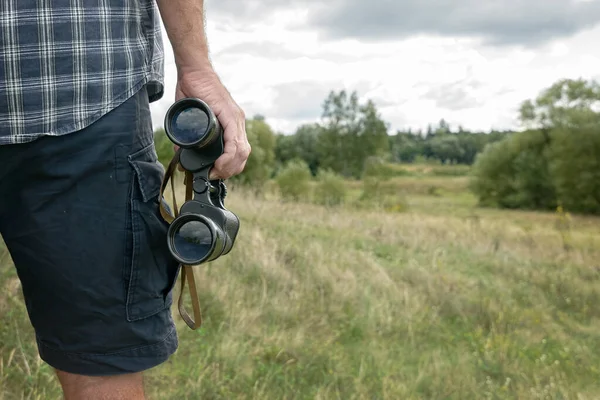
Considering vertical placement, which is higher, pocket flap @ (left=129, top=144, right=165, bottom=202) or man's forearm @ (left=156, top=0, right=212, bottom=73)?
man's forearm @ (left=156, top=0, right=212, bottom=73)

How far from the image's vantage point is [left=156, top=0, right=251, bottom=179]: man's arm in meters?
1.56

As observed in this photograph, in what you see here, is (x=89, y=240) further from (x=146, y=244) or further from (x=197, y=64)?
(x=197, y=64)

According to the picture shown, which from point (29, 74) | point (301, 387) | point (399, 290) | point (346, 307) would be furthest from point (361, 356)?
point (29, 74)

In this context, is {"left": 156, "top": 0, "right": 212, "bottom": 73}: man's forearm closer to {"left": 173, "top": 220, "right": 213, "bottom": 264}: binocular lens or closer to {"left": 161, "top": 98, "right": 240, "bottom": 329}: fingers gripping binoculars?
{"left": 161, "top": 98, "right": 240, "bottom": 329}: fingers gripping binoculars

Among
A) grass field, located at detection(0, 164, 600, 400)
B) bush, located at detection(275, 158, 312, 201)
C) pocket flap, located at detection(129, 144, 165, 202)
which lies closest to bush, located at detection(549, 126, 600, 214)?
bush, located at detection(275, 158, 312, 201)

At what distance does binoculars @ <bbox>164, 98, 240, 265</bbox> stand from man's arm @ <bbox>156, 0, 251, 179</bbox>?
0.14ft

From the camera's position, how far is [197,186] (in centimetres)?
155

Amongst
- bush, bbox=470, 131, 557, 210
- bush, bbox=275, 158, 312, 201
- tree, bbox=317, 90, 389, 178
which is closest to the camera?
bush, bbox=275, 158, 312, 201

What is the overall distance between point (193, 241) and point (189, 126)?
285 millimetres

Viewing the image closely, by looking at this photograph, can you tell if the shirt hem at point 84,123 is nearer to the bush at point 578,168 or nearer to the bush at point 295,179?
the bush at point 295,179

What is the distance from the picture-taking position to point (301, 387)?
3.88m

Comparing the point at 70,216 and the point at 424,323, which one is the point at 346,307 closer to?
the point at 424,323

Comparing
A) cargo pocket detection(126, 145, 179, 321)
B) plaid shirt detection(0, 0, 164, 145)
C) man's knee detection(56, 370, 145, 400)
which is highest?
plaid shirt detection(0, 0, 164, 145)

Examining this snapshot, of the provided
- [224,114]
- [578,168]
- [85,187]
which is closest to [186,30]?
[224,114]
